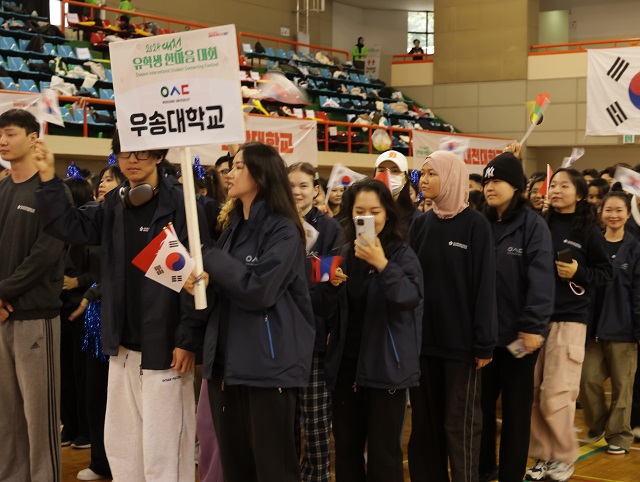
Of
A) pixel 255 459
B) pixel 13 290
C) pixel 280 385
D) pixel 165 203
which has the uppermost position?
pixel 165 203

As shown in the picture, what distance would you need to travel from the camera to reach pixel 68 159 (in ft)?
42.0

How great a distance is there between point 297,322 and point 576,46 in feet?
63.5

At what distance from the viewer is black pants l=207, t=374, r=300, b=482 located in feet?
10.9

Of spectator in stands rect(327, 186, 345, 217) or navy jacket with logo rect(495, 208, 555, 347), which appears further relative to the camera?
spectator in stands rect(327, 186, 345, 217)

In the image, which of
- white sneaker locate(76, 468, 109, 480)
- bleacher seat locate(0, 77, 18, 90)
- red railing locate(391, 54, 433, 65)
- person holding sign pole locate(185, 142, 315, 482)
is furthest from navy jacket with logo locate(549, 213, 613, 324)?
red railing locate(391, 54, 433, 65)

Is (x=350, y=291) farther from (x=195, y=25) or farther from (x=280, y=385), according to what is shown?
(x=195, y=25)

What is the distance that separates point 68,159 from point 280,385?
33.6 ft

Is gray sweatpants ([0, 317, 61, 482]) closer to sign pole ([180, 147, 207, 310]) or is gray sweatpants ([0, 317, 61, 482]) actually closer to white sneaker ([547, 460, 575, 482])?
sign pole ([180, 147, 207, 310])

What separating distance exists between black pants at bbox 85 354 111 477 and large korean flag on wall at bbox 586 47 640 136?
740 cm

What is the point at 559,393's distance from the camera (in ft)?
16.4

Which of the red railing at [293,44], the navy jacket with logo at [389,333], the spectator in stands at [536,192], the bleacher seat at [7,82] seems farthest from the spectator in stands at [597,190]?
the red railing at [293,44]

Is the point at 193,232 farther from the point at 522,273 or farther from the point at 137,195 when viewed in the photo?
the point at 522,273

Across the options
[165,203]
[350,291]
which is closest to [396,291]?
[350,291]

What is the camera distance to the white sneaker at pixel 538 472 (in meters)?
5.05
